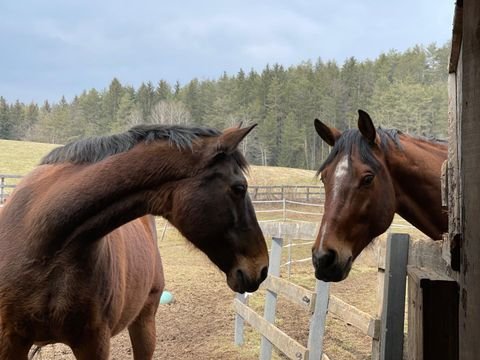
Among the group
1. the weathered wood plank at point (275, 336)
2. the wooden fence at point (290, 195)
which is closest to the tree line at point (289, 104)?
the wooden fence at point (290, 195)

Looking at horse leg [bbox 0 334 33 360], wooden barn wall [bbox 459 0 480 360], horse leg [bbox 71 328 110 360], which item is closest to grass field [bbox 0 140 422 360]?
horse leg [bbox 71 328 110 360]

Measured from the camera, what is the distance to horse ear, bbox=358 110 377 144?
2869 mm

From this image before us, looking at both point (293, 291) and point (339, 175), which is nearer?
point (339, 175)

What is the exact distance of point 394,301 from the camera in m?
1.56

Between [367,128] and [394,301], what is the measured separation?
62.9 inches

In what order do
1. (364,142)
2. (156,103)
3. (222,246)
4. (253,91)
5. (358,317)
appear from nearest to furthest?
(222,246), (364,142), (358,317), (253,91), (156,103)

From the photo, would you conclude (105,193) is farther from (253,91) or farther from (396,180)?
(253,91)

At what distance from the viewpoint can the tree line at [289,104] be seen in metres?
46.2

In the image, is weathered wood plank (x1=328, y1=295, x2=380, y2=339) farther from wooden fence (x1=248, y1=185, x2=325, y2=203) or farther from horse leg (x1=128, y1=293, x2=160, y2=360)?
wooden fence (x1=248, y1=185, x2=325, y2=203)

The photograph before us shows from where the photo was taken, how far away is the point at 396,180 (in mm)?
3021

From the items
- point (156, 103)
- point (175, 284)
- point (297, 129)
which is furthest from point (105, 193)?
point (156, 103)

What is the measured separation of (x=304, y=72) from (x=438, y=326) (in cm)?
6193

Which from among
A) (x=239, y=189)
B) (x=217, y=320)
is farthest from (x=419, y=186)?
(x=217, y=320)

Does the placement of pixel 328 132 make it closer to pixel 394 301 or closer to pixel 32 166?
pixel 394 301
